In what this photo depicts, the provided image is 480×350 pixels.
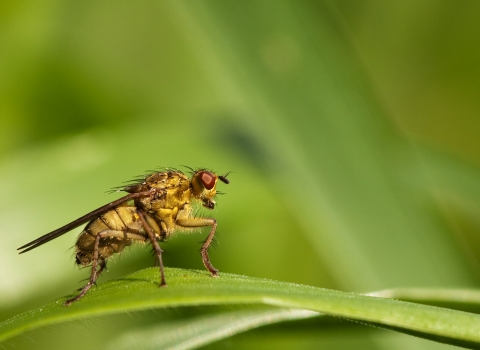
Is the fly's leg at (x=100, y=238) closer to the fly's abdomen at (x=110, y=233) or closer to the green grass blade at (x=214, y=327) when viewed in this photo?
the fly's abdomen at (x=110, y=233)

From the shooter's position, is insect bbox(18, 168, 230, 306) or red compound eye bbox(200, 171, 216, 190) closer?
insect bbox(18, 168, 230, 306)

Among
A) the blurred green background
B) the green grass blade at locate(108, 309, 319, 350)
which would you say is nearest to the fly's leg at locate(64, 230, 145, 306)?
the green grass blade at locate(108, 309, 319, 350)

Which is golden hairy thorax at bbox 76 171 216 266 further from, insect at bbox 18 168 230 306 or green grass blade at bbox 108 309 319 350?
green grass blade at bbox 108 309 319 350

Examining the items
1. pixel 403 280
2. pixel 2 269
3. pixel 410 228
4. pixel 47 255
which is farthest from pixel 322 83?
pixel 2 269

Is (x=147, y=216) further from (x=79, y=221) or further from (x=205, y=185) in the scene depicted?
(x=79, y=221)

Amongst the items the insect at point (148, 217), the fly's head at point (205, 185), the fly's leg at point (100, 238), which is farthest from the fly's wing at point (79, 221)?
the fly's head at point (205, 185)

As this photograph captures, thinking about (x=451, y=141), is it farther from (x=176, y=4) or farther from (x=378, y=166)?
(x=176, y=4)

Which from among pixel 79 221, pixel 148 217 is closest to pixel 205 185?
pixel 148 217
